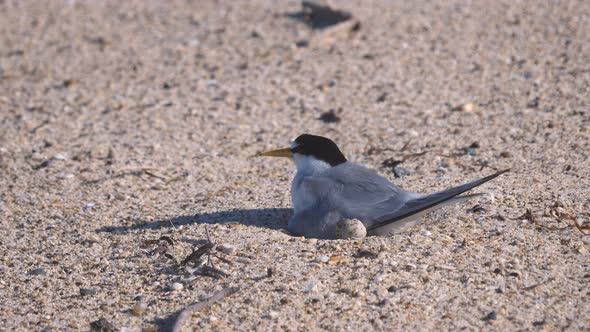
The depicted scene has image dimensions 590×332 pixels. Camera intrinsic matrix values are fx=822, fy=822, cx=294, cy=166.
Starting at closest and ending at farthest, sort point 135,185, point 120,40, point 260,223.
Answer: point 260,223 < point 135,185 < point 120,40

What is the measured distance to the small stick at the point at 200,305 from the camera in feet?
10.6

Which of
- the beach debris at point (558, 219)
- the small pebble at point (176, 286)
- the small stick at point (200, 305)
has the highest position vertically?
the beach debris at point (558, 219)

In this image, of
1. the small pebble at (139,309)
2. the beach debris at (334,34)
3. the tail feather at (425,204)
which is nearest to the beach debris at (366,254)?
the tail feather at (425,204)

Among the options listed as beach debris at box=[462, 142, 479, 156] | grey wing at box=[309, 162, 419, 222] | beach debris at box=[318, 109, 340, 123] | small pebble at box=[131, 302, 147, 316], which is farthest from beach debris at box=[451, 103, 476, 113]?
small pebble at box=[131, 302, 147, 316]

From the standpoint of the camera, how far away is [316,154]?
14.6 feet

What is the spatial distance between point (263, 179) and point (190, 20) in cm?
333

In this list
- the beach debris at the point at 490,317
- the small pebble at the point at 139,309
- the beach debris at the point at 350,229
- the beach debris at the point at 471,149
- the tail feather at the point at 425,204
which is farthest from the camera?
the beach debris at the point at 471,149

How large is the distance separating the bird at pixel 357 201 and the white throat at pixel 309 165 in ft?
0.19

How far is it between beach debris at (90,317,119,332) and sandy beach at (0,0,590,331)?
13 millimetres

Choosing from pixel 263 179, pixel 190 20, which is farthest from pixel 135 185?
pixel 190 20

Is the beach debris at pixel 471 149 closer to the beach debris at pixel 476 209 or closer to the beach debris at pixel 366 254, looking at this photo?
the beach debris at pixel 476 209

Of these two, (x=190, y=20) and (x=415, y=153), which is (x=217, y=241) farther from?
(x=190, y=20)

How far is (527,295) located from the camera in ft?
10.9

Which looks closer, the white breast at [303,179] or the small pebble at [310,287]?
the small pebble at [310,287]
